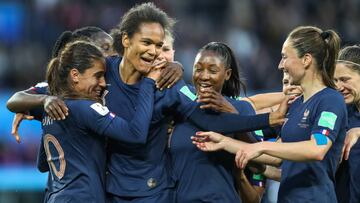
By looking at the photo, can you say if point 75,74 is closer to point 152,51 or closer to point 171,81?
point 152,51

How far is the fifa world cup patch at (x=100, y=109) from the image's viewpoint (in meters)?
5.16

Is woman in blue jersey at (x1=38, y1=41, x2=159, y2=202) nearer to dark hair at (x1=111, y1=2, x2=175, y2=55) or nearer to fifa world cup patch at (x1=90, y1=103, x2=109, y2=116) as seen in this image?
fifa world cup patch at (x1=90, y1=103, x2=109, y2=116)

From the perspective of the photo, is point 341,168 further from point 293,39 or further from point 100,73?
point 100,73

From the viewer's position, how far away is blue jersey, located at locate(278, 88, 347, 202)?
16.5 ft

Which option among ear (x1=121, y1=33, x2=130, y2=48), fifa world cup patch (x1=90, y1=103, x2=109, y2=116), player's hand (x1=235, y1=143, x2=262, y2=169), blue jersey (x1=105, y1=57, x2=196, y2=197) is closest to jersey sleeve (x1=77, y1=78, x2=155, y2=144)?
fifa world cup patch (x1=90, y1=103, x2=109, y2=116)

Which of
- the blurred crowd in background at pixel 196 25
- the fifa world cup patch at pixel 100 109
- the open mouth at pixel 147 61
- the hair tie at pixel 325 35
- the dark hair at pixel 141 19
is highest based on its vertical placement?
the dark hair at pixel 141 19

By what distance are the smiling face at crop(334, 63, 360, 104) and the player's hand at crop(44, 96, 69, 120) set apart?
1.93 metres

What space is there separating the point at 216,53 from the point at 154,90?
55cm

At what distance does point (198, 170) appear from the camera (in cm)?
538

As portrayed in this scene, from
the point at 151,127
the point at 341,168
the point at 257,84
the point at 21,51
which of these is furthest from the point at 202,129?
the point at 21,51

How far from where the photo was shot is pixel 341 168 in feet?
19.0

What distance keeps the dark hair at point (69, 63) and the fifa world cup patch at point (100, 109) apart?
0.68ft

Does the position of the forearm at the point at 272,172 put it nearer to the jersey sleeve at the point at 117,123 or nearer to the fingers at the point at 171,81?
the fingers at the point at 171,81

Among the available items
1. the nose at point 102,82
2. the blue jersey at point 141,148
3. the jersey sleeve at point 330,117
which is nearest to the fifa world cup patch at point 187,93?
the blue jersey at point 141,148
